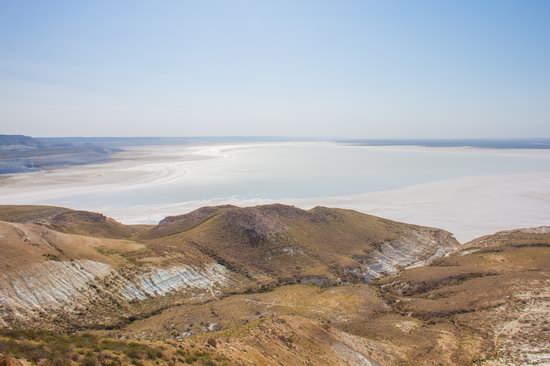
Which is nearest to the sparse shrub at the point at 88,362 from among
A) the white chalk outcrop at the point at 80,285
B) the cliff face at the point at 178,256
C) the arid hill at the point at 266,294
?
the arid hill at the point at 266,294

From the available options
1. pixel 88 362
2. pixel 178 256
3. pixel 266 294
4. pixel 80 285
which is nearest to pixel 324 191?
pixel 178 256

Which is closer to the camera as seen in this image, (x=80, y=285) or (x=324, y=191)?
(x=80, y=285)

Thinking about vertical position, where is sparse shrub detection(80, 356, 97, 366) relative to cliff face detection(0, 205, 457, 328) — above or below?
above

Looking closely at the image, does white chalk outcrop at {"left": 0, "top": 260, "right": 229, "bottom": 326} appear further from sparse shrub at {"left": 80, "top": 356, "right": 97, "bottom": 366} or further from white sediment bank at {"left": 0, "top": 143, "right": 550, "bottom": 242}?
white sediment bank at {"left": 0, "top": 143, "right": 550, "bottom": 242}

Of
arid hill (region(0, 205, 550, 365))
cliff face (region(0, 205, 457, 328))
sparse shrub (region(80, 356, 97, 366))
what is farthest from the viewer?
cliff face (region(0, 205, 457, 328))

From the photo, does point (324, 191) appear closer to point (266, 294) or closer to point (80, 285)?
point (266, 294)

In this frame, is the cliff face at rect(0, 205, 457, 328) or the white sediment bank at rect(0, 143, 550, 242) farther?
the white sediment bank at rect(0, 143, 550, 242)

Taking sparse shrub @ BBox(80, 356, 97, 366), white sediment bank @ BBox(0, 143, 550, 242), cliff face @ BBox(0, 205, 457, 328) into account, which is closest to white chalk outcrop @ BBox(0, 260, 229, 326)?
cliff face @ BBox(0, 205, 457, 328)

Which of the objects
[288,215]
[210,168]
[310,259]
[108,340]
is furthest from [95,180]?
[108,340]
